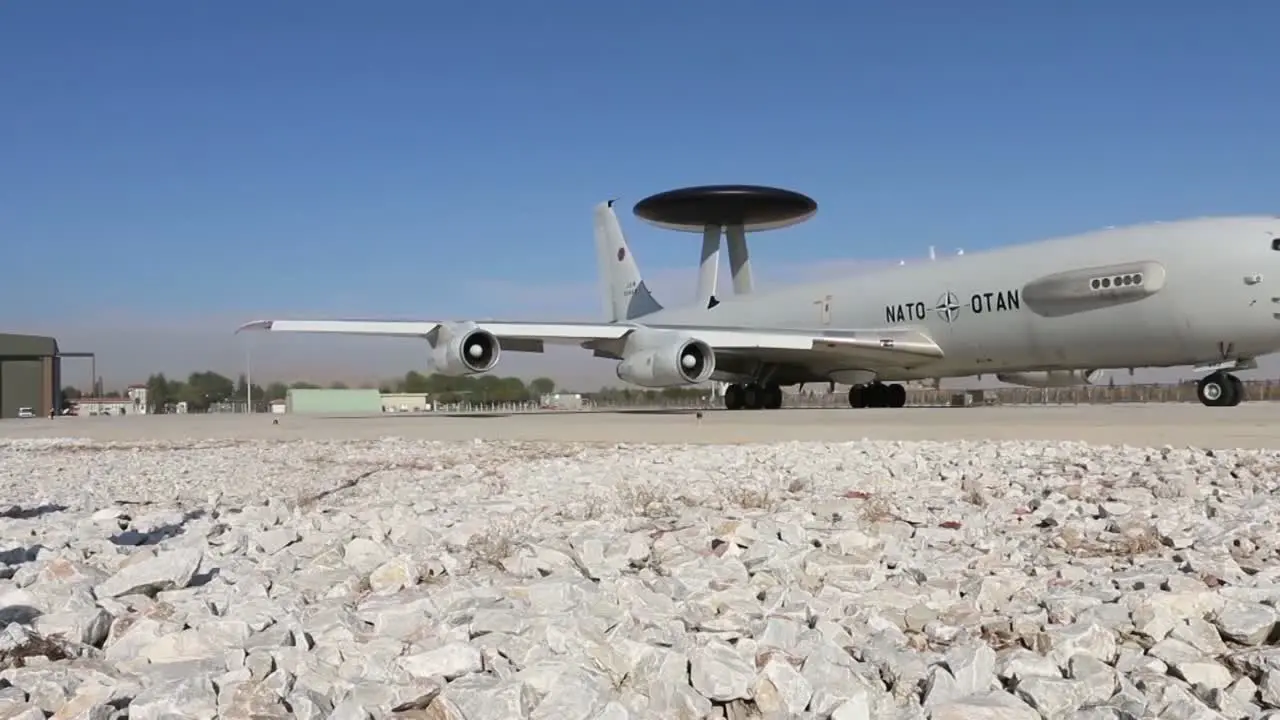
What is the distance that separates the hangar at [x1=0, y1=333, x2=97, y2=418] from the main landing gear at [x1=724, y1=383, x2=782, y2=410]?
38004 mm

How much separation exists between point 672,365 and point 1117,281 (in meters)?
10.8

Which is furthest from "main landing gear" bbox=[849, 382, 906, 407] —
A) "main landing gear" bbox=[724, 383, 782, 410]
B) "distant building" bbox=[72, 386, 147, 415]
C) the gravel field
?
"distant building" bbox=[72, 386, 147, 415]

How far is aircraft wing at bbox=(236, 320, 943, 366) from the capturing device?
1013 inches

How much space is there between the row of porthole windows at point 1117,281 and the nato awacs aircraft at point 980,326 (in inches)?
1.3

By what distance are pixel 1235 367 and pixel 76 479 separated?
2262 centimetres

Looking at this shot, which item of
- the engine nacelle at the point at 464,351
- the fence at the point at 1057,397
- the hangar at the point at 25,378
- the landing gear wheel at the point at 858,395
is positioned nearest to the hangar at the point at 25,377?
the hangar at the point at 25,378

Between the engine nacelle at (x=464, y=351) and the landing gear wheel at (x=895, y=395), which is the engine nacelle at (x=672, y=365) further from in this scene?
the landing gear wheel at (x=895, y=395)

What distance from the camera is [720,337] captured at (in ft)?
92.2

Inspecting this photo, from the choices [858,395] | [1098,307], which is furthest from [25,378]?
[1098,307]

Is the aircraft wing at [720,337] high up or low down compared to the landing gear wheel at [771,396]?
up

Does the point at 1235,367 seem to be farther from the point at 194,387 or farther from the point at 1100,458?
the point at 194,387

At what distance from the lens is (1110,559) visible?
159 inches

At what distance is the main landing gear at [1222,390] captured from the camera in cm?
2116

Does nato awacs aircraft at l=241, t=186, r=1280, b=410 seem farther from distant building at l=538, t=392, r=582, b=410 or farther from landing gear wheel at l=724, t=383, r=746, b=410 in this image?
distant building at l=538, t=392, r=582, b=410
